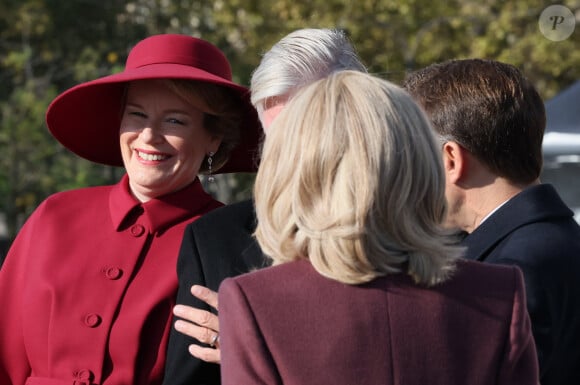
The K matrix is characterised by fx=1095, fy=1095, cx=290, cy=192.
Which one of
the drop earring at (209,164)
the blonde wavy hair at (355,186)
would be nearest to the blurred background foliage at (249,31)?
the drop earring at (209,164)

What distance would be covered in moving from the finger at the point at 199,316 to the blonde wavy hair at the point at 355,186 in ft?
1.87

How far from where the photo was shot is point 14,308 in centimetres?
309

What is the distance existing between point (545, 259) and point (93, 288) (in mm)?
1221

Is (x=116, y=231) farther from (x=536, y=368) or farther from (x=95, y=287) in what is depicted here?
(x=536, y=368)

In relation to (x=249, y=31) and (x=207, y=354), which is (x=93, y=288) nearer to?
(x=207, y=354)


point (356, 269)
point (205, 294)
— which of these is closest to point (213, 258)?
point (205, 294)

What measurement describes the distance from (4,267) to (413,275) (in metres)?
1.52

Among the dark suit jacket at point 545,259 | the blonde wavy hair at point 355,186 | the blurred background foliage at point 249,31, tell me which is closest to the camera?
the blonde wavy hair at point 355,186

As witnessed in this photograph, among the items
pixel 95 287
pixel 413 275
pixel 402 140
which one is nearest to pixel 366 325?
pixel 413 275

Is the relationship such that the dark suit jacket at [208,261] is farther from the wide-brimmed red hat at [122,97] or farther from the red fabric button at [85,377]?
the wide-brimmed red hat at [122,97]

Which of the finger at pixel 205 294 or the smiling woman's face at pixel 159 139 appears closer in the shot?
the finger at pixel 205 294

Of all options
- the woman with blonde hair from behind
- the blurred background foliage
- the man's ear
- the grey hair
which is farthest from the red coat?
the blurred background foliage

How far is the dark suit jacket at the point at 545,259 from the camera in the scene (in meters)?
2.59

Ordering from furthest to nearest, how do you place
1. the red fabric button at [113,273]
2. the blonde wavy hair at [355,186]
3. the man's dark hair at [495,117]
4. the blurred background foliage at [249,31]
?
the blurred background foliage at [249,31] → the red fabric button at [113,273] → the man's dark hair at [495,117] → the blonde wavy hair at [355,186]
